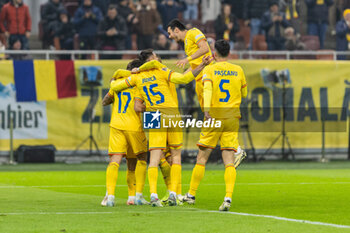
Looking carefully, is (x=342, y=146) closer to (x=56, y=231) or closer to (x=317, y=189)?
(x=317, y=189)

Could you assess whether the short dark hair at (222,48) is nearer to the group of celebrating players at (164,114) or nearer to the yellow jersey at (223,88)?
the group of celebrating players at (164,114)

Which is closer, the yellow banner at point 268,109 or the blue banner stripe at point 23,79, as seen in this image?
the blue banner stripe at point 23,79

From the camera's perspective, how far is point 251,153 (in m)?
21.5

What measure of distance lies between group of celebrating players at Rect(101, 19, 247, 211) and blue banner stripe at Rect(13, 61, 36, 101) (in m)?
10.4

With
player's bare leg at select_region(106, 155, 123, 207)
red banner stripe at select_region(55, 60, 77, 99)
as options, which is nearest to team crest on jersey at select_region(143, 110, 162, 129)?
player's bare leg at select_region(106, 155, 123, 207)

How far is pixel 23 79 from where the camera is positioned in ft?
68.9

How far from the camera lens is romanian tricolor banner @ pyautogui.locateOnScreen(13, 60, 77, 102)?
68.9 ft

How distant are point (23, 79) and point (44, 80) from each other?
0.56 m

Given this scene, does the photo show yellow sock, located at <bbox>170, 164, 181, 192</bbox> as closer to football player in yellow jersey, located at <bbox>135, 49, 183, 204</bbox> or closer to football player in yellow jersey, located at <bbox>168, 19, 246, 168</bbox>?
football player in yellow jersey, located at <bbox>135, 49, 183, 204</bbox>

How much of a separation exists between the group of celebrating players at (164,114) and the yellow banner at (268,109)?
10210mm

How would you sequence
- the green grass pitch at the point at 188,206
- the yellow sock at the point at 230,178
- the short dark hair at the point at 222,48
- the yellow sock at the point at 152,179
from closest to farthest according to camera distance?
the green grass pitch at the point at 188,206, the yellow sock at the point at 230,178, the short dark hair at the point at 222,48, the yellow sock at the point at 152,179

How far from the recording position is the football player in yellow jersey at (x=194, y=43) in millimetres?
11516

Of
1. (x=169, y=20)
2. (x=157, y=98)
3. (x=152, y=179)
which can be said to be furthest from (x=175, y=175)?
(x=169, y=20)

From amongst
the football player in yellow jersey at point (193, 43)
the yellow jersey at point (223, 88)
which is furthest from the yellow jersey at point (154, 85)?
the football player in yellow jersey at point (193, 43)
